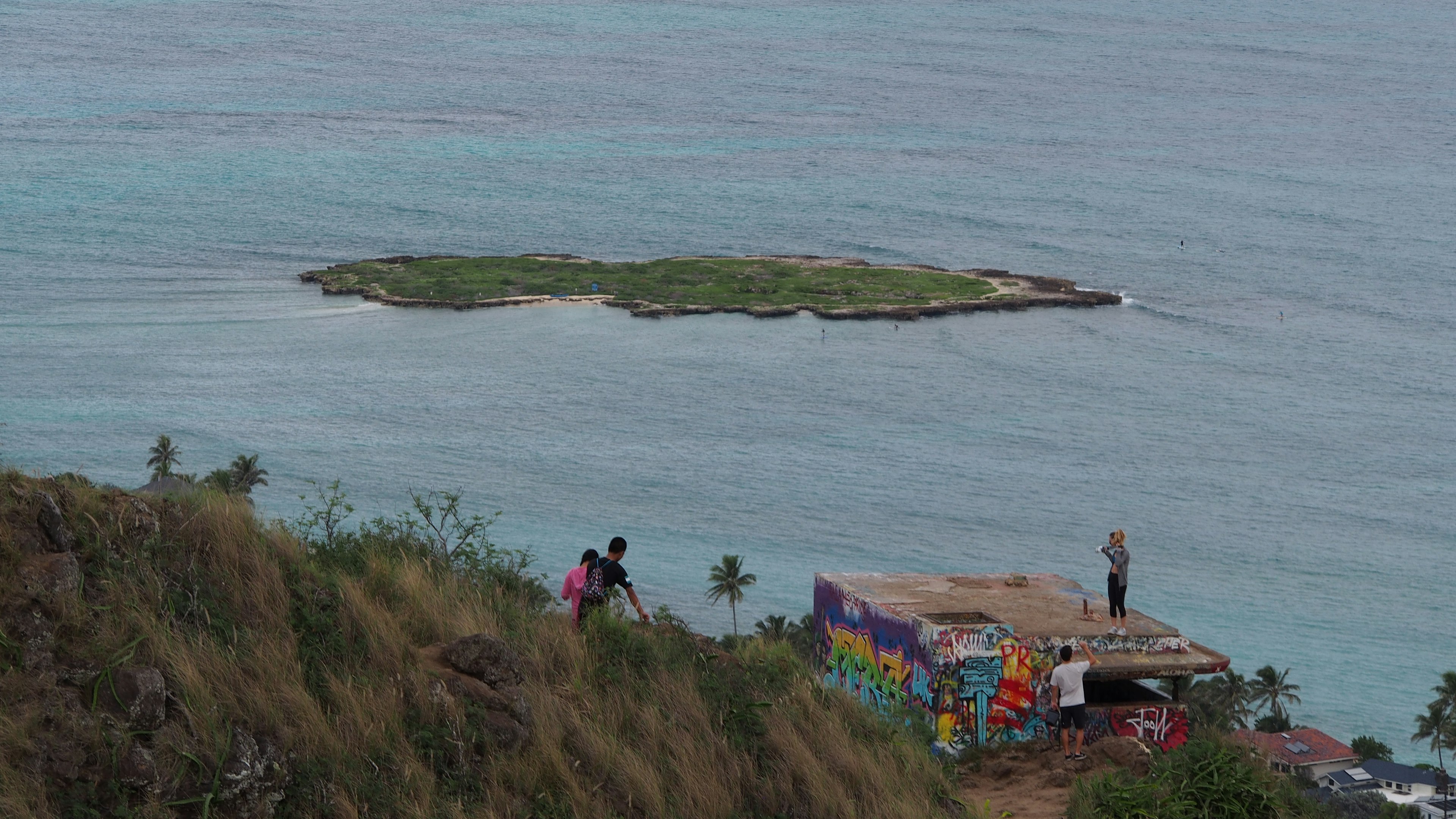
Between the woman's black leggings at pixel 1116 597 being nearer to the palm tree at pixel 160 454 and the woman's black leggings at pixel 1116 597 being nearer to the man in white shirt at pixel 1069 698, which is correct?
the man in white shirt at pixel 1069 698

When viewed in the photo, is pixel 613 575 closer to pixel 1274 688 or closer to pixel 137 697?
pixel 137 697

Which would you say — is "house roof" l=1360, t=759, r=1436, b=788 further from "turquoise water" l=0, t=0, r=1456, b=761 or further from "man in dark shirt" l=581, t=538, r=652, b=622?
"man in dark shirt" l=581, t=538, r=652, b=622

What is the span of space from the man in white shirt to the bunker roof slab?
8.45ft

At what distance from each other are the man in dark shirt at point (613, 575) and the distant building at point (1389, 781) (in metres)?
60.6

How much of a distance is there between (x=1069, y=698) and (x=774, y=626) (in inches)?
1888

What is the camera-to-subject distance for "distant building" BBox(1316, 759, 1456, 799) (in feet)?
224

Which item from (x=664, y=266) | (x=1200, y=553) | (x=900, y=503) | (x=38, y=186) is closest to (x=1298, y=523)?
(x=1200, y=553)

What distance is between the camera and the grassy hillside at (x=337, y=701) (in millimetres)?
10578

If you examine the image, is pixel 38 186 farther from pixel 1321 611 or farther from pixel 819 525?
pixel 1321 611

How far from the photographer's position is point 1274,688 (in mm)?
72500

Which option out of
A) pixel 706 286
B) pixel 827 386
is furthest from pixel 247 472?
pixel 706 286

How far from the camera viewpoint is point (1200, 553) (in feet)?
289

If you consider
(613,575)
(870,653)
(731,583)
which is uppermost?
(613,575)

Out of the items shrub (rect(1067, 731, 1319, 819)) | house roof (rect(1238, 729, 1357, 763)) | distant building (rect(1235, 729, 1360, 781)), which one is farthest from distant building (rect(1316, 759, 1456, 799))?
shrub (rect(1067, 731, 1319, 819))
